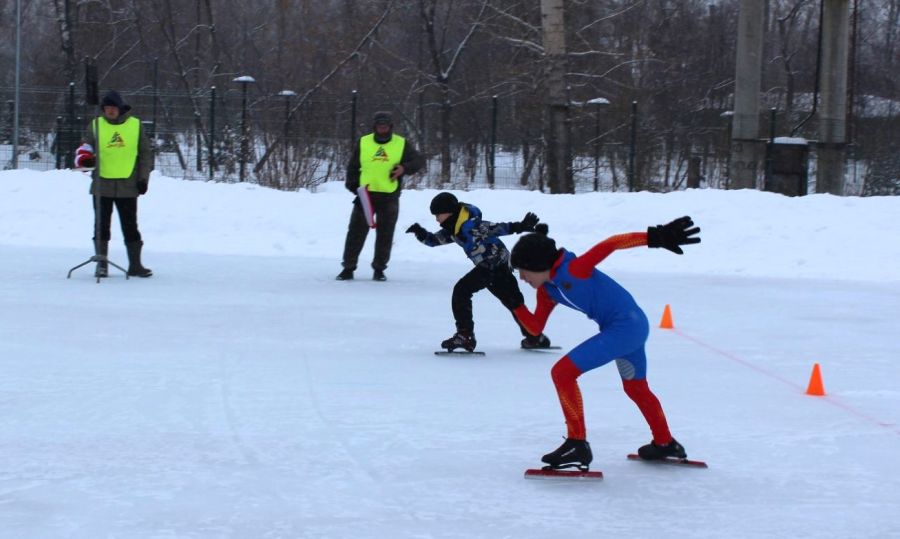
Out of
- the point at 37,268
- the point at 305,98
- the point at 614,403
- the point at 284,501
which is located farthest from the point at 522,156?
the point at 284,501

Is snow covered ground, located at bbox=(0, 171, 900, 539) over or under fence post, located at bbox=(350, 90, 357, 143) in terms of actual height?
under

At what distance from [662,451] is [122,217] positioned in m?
8.01

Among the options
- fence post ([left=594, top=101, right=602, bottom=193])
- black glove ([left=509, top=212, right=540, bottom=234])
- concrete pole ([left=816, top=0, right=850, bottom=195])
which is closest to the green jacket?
black glove ([left=509, top=212, right=540, bottom=234])

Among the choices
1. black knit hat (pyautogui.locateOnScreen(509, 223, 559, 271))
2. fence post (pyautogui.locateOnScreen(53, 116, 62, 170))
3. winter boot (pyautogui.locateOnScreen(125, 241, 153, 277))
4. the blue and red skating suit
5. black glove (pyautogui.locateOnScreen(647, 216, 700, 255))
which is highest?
fence post (pyautogui.locateOnScreen(53, 116, 62, 170))

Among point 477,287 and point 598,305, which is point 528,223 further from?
point 598,305

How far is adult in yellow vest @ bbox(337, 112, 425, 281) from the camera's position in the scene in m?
12.7

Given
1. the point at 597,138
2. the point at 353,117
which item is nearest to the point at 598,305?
the point at 353,117

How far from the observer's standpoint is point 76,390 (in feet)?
23.5

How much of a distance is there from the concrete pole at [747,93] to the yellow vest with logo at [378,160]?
27.1ft

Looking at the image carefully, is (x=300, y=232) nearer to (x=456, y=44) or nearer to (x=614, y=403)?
(x=614, y=403)

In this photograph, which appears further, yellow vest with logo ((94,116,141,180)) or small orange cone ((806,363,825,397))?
yellow vest with logo ((94,116,141,180))

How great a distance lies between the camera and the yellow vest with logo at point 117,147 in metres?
12.2

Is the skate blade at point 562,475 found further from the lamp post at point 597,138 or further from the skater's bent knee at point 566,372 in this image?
the lamp post at point 597,138

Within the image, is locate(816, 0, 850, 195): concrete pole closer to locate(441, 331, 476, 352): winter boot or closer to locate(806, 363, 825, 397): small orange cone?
locate(441, 331, 476, 352): winter boot
